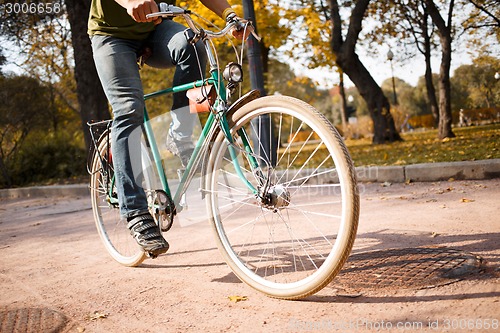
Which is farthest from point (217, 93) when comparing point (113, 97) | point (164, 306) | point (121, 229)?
point (121, 229)

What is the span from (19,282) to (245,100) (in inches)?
74.6

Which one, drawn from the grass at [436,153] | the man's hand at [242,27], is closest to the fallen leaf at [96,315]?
the man's hand at [242,27]

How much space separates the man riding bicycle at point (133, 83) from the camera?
9.93 ft

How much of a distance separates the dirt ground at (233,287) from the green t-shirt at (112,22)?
1519mm

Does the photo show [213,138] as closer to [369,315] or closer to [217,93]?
[217,93]

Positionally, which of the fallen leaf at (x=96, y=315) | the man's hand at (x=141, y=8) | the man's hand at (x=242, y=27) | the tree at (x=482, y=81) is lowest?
the fallen leaf at (x=96, y=315)

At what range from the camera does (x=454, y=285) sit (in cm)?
234

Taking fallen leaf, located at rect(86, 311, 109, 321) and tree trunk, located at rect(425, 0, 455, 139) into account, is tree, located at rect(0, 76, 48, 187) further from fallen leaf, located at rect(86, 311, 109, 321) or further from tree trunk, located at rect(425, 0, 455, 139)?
fallen leaf, located at rect(86, 311, 109, 321)

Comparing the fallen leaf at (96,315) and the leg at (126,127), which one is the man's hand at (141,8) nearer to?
the leg at (126,127)

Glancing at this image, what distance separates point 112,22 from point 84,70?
8709mm

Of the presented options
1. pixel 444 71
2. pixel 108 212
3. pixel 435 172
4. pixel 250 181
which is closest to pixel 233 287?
pixel 250 181

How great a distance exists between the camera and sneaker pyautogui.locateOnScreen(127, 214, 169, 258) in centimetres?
294

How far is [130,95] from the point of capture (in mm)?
3066

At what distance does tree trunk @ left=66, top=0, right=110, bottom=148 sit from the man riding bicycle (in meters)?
8.40
